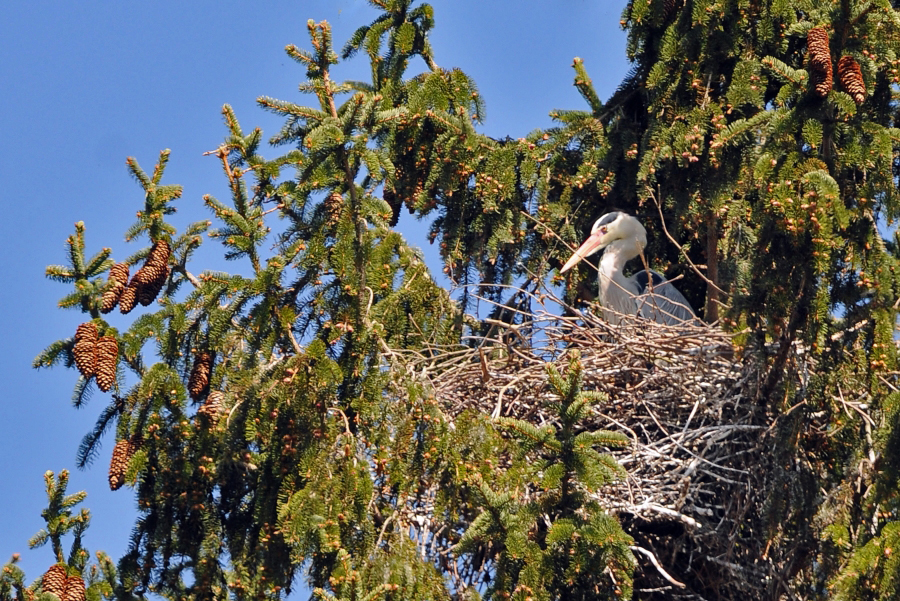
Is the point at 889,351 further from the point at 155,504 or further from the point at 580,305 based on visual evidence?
the point at 580,305

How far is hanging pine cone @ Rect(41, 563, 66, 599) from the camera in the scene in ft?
16.3

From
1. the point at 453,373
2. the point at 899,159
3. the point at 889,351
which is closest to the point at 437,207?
the point at 453,373

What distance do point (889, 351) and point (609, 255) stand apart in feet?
10.5

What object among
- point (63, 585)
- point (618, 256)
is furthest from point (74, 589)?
point (618, 256)

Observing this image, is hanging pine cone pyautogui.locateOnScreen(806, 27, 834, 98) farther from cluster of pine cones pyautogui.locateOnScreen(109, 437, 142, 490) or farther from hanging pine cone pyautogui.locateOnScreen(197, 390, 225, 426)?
cluster of pine cones pyautogui.locateOnScreen(109, 437, 142, 490)

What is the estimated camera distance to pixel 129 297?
5082 millimetres

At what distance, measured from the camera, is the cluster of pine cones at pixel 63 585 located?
4977 millimetres

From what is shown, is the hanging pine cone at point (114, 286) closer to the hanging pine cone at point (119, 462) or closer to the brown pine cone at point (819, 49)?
the hanging pine cone at point (119, 462)

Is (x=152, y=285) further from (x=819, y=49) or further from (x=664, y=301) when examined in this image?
(x=664, y=301)

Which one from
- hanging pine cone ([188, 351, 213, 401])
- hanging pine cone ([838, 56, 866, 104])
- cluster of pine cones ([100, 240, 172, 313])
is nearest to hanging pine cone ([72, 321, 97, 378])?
cluster of pine cones ([100, 240, 172, 313])

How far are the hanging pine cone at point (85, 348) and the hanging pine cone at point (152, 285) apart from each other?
0.26 meters

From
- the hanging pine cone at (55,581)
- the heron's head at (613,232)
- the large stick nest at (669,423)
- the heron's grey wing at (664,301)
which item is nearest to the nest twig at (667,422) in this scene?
the large stick nest at (669,423)

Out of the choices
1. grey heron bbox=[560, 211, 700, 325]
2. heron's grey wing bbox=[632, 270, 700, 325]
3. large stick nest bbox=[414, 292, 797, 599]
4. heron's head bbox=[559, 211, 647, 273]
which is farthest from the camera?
heron's head bbox=[559, 211, 647, 273]

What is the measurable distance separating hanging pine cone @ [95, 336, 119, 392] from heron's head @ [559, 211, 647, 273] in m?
3.54
